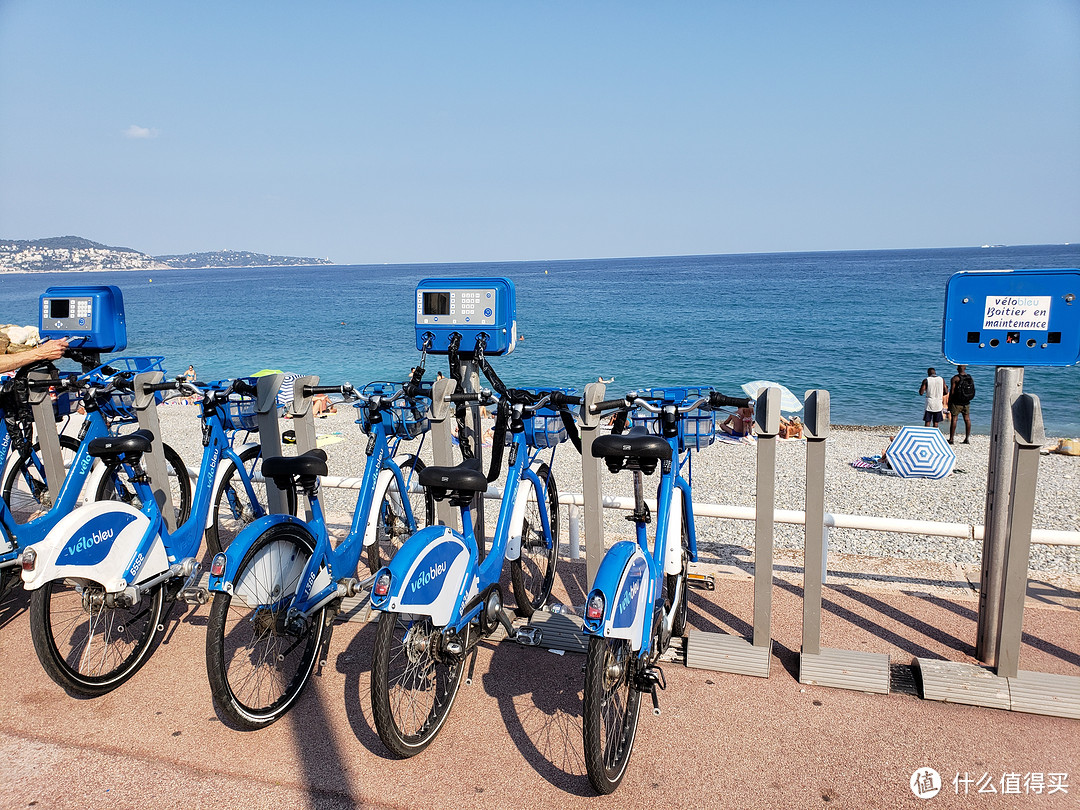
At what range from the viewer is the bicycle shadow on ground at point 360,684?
9.82ft

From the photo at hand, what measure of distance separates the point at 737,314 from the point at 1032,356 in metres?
50.8

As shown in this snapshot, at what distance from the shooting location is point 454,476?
3.00 m

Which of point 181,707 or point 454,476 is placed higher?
point 454,476

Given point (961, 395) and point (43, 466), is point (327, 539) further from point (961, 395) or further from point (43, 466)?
point (961, 395)

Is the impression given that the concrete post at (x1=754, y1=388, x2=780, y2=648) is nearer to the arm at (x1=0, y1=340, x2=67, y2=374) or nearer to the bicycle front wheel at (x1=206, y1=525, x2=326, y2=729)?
the bicycle front wheel at (x1=206, y1=525, x2=326, y2=729)

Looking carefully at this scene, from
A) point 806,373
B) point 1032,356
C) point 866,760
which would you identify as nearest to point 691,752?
point 866,760

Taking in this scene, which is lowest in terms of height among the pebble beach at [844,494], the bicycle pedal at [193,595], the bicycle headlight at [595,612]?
the pebble beach at [844,494]

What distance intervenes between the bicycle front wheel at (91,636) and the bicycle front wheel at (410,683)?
1.37m

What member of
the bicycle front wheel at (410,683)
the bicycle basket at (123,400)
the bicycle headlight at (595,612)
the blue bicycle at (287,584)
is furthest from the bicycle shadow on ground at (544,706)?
the bicycle basket at (123,400)

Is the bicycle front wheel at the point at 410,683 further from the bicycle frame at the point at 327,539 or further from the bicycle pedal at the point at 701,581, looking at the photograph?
the bicycle pedal at the point at 701,581

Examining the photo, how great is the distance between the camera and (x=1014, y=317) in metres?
3.16

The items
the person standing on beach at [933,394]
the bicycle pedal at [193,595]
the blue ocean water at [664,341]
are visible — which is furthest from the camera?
the blue ocean water at [664,341]

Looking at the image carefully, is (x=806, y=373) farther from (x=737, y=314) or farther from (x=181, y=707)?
(x=181, y=707)

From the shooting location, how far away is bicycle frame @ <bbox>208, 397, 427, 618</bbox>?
2836 millimetres
